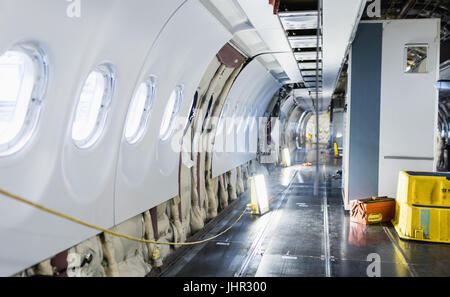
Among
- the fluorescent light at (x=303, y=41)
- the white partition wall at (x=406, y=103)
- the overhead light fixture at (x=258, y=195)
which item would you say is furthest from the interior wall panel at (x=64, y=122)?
the white partition wall at (x=406, y=103)

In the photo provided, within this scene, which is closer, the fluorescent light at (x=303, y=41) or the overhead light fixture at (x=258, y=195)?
the fluorescent light at (x=303, y=41)

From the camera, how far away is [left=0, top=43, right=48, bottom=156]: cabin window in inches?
157

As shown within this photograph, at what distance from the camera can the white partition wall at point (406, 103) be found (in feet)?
32.6

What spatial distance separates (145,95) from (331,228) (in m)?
5.22

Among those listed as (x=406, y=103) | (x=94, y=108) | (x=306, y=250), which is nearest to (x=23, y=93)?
(x=94, y=108)

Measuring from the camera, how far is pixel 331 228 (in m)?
9.23

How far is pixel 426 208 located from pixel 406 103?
3023 millimetres

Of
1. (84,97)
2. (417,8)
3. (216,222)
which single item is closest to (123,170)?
(84,97)

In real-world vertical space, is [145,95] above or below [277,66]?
below

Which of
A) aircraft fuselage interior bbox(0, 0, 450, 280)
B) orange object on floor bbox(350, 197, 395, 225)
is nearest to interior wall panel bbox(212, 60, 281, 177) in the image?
aircraft fuselage interior bbox(0, 0, 450, 280)

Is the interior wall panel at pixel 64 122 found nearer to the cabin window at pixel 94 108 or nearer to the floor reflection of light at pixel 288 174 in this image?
the cabin window at pixel 94 108

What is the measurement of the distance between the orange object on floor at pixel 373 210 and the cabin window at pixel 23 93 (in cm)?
766
